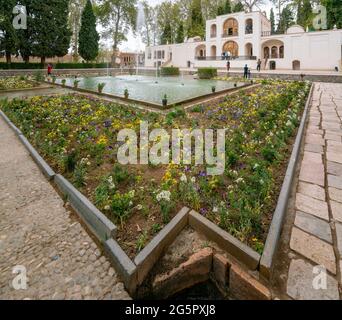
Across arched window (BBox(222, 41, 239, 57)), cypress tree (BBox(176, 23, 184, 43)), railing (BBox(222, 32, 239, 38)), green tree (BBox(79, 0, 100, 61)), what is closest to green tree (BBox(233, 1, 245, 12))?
railing (BBox(222, 32, 239, 38))

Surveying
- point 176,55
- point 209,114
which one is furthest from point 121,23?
point 209,114

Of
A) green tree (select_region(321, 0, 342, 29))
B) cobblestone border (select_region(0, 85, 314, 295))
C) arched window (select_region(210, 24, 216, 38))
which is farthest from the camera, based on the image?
arched window (select_region(210, 24, 216, 38))

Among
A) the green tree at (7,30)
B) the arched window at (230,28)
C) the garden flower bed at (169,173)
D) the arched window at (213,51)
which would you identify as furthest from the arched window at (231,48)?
the garden flower bed at (169,173)

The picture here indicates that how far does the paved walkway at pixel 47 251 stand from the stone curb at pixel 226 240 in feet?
3.56

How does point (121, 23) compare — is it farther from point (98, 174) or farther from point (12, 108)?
point (98, 174)

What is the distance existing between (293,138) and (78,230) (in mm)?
5062

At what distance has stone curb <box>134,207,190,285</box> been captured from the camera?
8.16 feet

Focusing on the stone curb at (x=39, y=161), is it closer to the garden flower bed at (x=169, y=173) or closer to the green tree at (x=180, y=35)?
the garden flower bed at (x=169, y=173)

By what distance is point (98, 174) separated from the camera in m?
4.36

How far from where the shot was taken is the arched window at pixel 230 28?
38.8m

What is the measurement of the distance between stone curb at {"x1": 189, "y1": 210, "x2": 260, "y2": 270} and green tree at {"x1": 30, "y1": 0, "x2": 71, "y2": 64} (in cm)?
3450

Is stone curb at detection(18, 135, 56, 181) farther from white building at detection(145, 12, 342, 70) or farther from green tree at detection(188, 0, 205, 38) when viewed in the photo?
green tree at detection(188, 0, 205, 38)

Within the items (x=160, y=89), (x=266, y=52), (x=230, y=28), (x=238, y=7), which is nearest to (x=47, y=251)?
(x=160, y=89)

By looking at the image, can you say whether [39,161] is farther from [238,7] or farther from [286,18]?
[286,18]
